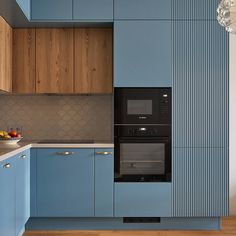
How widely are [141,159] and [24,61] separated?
1586mm

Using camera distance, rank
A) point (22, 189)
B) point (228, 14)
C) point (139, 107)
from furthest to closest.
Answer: point (139, 107)
point (22, 189)
point (228, 14)

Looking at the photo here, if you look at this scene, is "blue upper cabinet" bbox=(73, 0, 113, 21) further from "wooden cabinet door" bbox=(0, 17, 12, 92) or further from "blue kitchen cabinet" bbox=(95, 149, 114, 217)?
"blue kitchen cabinet" bbox=(95, 149, 114, 217)

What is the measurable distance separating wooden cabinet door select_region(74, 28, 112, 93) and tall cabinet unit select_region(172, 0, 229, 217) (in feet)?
2.36

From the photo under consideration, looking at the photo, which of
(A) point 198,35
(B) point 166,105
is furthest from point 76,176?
(A) point 198,35

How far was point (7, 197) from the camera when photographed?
3145mm

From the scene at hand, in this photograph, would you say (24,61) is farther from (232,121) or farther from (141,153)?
(232,121)

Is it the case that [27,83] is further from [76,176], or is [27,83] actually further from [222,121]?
[222,121]

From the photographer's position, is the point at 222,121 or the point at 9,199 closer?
the point at 9,199

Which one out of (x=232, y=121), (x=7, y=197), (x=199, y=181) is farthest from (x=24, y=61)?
(x=232, y=121)

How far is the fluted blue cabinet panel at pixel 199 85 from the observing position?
4199 mm

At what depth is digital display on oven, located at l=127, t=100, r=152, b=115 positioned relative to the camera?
423 centimetres

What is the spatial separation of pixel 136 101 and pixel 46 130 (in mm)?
1147

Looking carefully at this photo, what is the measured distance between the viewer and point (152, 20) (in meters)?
4.21

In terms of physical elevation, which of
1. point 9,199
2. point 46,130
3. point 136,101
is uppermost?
point 136,101
